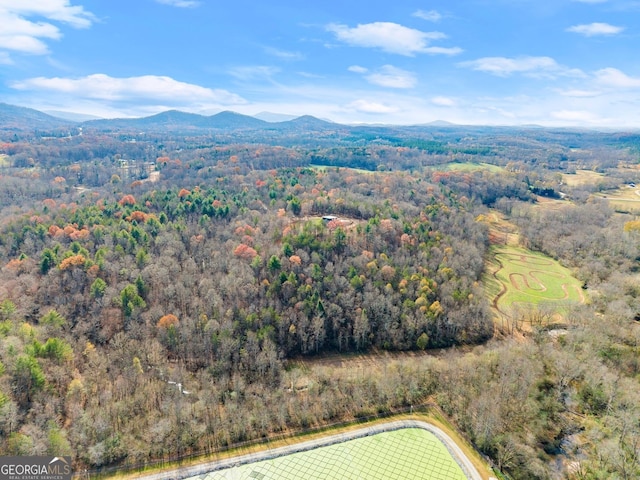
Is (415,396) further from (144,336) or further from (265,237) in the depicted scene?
(265,237)

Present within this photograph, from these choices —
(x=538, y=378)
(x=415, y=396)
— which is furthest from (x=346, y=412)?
(x=538, y=378)

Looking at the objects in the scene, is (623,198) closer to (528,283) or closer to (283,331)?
(528,283)

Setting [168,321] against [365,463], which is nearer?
[365,463]

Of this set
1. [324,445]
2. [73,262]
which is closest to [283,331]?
[324,445]

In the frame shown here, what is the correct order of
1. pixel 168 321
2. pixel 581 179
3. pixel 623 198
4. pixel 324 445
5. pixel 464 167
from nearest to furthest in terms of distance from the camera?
pixel 324 445
pixel 168 321
pixel 623 198
pixel 581 179
pixel 464 167

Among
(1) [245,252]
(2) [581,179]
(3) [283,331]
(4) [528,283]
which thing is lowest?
(3) [283,331]

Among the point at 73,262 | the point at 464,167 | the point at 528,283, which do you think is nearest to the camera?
the point at 73,262

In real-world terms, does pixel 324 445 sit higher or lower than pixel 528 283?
lower
